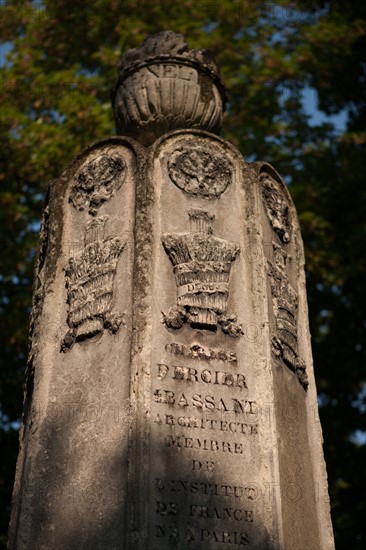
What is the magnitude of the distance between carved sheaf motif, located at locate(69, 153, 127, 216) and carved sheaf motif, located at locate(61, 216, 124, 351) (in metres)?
0.24

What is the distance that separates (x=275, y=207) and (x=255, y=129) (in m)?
7.66

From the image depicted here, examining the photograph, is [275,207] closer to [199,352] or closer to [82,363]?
[199,352]

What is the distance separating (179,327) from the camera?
247 inches

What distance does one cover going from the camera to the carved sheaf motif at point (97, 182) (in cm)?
718

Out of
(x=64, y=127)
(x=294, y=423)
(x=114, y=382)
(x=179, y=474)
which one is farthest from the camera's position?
(x=64, y=127)

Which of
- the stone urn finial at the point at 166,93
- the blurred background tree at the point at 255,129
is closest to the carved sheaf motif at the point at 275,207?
the stone urn finial at the point at 166,93

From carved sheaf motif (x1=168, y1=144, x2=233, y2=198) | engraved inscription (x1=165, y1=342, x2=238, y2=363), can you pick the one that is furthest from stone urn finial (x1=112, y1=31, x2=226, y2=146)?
engraved inscription (x1=165, y1=342, x2=238, y2=363)

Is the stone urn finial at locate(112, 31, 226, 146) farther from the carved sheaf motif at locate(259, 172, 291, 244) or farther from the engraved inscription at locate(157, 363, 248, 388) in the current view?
the engraved inscription at locate(157, 363, 248, 388)

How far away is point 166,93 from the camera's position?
313 inches

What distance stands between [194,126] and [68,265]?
197 centimetres

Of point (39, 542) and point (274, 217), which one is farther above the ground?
point (274, 217)

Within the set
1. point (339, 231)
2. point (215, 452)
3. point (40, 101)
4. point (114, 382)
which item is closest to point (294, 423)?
point (215, 452)

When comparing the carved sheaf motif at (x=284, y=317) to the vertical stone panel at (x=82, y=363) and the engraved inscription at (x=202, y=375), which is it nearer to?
the engraved inscription at (x=202, y=375)

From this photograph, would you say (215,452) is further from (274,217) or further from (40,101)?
(40,101)
